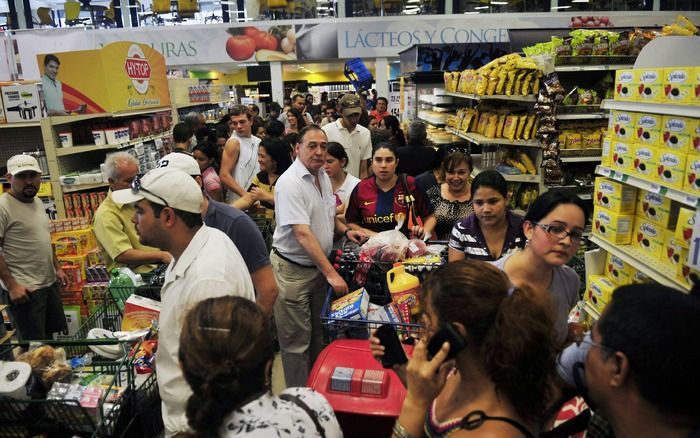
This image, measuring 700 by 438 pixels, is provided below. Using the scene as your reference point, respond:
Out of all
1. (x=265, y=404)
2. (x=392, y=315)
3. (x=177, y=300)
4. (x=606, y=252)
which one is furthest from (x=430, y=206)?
(x=265, y=404)

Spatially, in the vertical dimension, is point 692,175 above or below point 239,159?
above

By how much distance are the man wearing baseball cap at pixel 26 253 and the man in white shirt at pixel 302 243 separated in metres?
1.87

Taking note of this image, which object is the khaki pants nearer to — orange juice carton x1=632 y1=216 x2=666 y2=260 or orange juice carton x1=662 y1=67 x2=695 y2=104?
orange juice carton x1=632 y1=216 x2=666 y2=260

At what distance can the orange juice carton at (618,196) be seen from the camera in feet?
9.27

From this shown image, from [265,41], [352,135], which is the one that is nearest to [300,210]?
[352,135]

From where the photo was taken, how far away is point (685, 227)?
2283mm

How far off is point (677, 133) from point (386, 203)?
190 cm

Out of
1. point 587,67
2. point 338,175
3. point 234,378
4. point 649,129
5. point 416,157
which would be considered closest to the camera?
point 234,378

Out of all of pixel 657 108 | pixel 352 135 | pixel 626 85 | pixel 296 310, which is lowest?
pixel 296 310

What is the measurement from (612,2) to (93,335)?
1853cm

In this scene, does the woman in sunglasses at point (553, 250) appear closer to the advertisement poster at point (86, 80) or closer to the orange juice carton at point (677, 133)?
the orange juice carton at point (677, 133)

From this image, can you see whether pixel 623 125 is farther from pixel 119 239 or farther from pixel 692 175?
pixel 119 239

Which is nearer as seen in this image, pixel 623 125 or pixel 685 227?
pixel 685 227

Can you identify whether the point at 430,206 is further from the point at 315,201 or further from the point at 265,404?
the point at 265,404
